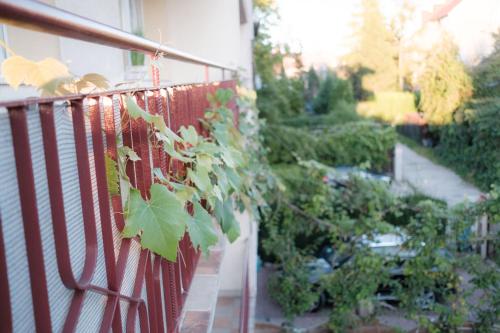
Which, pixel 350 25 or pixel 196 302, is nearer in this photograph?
pixel 196 302

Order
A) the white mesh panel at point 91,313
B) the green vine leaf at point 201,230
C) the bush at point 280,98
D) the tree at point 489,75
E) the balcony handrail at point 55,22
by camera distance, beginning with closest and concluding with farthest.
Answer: the balcony handrail at point 55,22
the white mesh panel at point 91,313
the green vine leaf at point 201,230
the tree at point 489,75
the bush at point 280,98

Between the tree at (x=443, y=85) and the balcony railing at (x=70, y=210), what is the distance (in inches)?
195

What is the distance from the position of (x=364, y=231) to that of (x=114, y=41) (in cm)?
434

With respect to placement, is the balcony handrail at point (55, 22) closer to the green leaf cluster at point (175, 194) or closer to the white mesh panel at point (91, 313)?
the green leaf cluster at point (175, 194)

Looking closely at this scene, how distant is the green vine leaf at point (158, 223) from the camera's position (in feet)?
2.74

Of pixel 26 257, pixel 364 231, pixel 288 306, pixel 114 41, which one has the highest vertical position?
pixel 114 41

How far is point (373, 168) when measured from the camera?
9930 millimetres

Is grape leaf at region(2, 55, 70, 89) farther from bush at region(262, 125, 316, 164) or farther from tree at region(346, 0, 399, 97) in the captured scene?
tree at region(346, 0, 399, 97)

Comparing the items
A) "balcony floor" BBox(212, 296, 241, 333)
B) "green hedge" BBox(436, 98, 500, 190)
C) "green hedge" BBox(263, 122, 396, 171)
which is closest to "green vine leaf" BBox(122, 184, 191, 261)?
"balcony floor" BBox(212, 296, 241, 333)

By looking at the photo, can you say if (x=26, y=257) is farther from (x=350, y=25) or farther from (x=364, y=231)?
(x=350, y=25)

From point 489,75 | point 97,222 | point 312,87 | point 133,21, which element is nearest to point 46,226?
point 97,222

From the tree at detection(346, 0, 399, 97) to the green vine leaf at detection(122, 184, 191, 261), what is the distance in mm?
12780

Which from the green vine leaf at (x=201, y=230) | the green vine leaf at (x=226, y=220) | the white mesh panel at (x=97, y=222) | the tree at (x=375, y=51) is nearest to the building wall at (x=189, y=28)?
the green vine leaf at (x=226, y=220)

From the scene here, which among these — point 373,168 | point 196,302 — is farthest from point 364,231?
point 373,168
